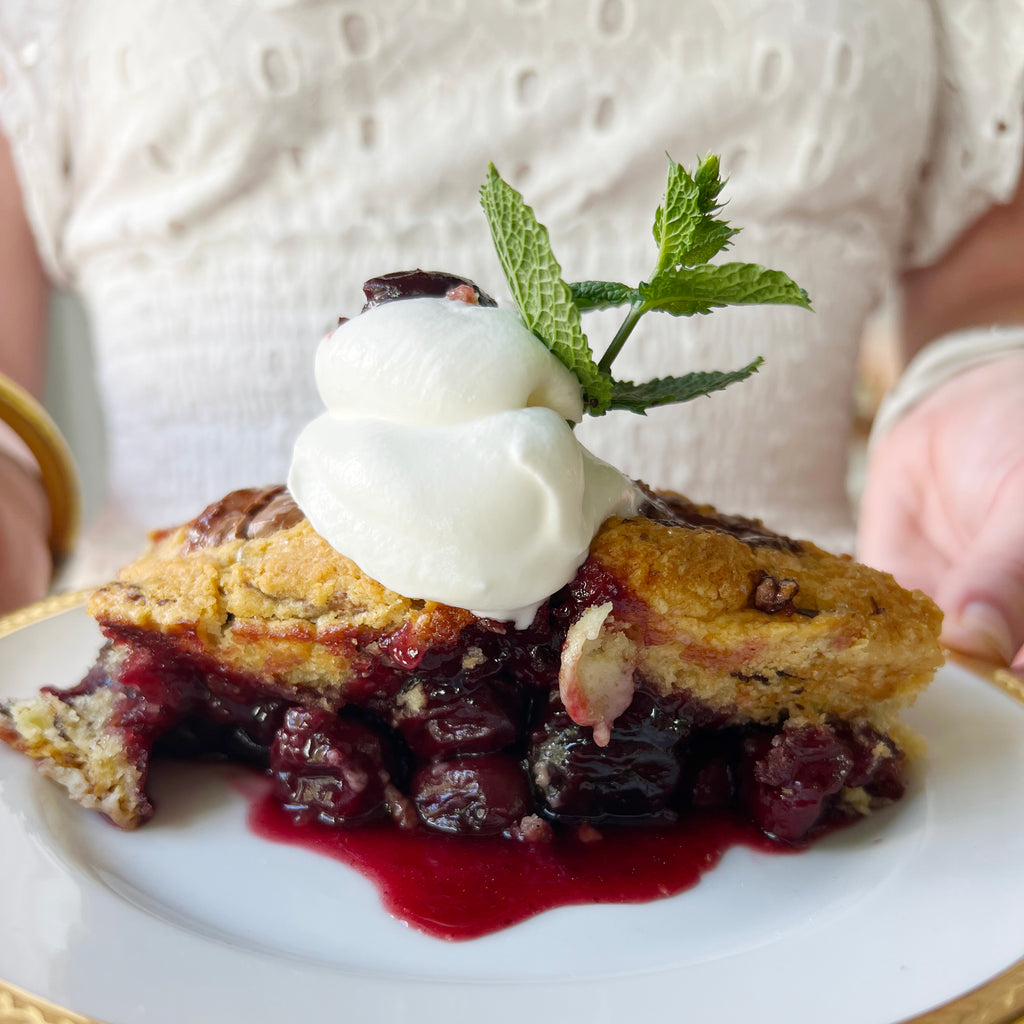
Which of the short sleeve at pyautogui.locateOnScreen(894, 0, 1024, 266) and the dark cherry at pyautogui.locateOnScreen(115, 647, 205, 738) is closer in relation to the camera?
the dark cherry at pyautogui.locateOnScreen(115, 647, 205, 738)

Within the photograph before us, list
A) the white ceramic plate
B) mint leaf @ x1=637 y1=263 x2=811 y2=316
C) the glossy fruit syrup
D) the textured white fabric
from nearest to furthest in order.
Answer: the white ceramic plate → the glossy fruit syrup → mint leaf @ x1=637 y1=263 x2=811 y2=316 → the textured white fabric

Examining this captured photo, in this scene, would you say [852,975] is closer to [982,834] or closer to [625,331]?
[982,834]

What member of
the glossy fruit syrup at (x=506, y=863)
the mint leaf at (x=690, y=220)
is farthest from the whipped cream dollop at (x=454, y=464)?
the glossy fruit syrup at (x=506, y=863)

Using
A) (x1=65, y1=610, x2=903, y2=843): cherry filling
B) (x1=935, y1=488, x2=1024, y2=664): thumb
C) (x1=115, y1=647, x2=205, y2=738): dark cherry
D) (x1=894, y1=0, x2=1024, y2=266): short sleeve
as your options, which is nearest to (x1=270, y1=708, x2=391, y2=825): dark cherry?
(x1=65, y1=610, x2=903, y2=843): cherry filling

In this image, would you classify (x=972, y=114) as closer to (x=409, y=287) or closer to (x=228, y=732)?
(x=409, y=287)

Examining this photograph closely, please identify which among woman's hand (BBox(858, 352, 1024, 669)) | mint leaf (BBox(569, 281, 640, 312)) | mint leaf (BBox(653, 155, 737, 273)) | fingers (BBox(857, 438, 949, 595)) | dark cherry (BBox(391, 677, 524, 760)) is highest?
mint leaf (BBox(653, 155, 737, 273))

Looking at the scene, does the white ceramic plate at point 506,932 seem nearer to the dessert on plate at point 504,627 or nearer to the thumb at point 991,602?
the dessert on plate at point 504,627

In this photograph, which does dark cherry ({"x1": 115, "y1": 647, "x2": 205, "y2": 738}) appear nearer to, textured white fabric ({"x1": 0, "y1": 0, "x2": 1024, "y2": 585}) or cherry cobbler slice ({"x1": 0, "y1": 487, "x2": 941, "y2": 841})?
cherry cobbler slice ({"x1": 0, "y1": 487, "x2": 941, "y2": 841})
